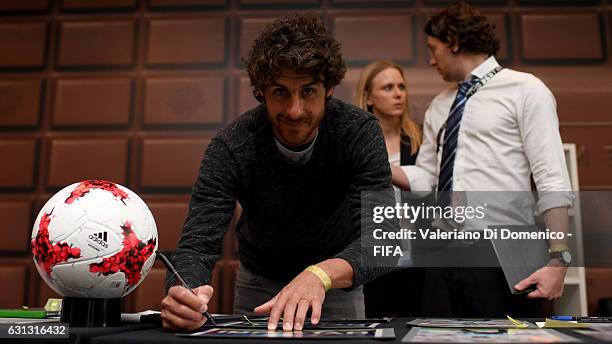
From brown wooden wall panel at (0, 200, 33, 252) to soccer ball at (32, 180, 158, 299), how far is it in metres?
1.77

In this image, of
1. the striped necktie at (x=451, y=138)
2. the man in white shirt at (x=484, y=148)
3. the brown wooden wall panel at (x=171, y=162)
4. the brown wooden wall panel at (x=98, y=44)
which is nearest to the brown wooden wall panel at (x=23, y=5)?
the brown wooden wall panel at (x=98, y=44)

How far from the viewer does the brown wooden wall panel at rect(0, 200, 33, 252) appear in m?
2.36

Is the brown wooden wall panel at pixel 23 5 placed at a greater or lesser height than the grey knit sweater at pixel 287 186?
greater

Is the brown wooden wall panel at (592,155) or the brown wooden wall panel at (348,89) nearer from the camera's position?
the brown wooden wall panel at (592,155)

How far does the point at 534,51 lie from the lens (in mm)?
2330

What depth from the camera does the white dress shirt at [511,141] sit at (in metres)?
1.43

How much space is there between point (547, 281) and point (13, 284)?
2.13 metres

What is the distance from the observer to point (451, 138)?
1.62m

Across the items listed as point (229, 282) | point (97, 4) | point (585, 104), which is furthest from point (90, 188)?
point (585, 104)

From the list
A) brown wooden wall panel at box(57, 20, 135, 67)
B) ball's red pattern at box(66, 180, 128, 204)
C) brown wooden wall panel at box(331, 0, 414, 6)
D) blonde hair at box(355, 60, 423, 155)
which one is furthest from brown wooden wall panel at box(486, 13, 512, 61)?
ball's red pattern at box(66, 180, 128, 204)

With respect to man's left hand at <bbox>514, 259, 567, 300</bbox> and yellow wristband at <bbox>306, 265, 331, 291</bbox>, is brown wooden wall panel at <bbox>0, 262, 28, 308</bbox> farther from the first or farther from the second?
man's left hand at <bbox>514, 259, 567, 300</bbox>

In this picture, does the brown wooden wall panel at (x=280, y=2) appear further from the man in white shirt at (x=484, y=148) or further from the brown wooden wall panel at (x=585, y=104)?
the brown wooden wall panel at (x=585, y=104)

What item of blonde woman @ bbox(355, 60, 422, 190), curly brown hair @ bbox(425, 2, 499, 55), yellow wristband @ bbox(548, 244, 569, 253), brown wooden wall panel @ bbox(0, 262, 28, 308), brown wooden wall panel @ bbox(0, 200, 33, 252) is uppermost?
curly brown hair @ bbox(425, 2, 499, 55)

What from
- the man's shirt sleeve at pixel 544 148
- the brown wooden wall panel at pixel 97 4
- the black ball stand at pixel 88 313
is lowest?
the black ball stand at pixel 88 313
